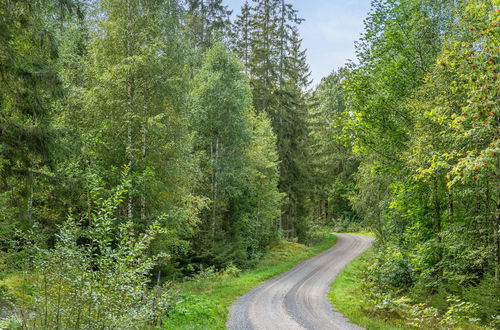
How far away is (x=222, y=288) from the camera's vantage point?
17516mm

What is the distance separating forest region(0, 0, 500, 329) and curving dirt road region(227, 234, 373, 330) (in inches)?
81.6

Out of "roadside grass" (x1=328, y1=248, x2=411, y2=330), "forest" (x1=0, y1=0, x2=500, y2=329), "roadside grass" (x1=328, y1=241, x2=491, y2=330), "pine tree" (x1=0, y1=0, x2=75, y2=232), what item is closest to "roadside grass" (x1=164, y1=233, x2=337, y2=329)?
"forest" (x1=0, y1=0, x2=500, y2=329)

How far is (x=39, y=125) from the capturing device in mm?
8602

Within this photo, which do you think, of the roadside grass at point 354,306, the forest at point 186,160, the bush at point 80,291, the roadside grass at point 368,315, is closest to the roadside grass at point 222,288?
the forest at point 186,160

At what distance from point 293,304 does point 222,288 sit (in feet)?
15.0

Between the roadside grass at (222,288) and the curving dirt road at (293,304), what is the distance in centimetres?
56

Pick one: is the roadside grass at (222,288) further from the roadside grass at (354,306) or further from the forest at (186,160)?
the roadside grass at (354,306)

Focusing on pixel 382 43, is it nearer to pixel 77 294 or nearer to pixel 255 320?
pixel 255 320

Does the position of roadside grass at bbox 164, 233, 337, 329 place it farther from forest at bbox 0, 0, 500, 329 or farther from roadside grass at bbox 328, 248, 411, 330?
roadside grass at bbox 328, 248, 411, 330

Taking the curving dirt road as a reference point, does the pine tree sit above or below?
above

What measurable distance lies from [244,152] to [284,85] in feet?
35.8

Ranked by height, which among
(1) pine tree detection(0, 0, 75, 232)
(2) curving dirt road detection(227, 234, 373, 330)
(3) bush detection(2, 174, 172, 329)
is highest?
(1) pine tree detection(0, 0, 75, 232)

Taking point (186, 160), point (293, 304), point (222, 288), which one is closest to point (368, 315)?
point (293, 304)

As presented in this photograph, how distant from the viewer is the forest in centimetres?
614
